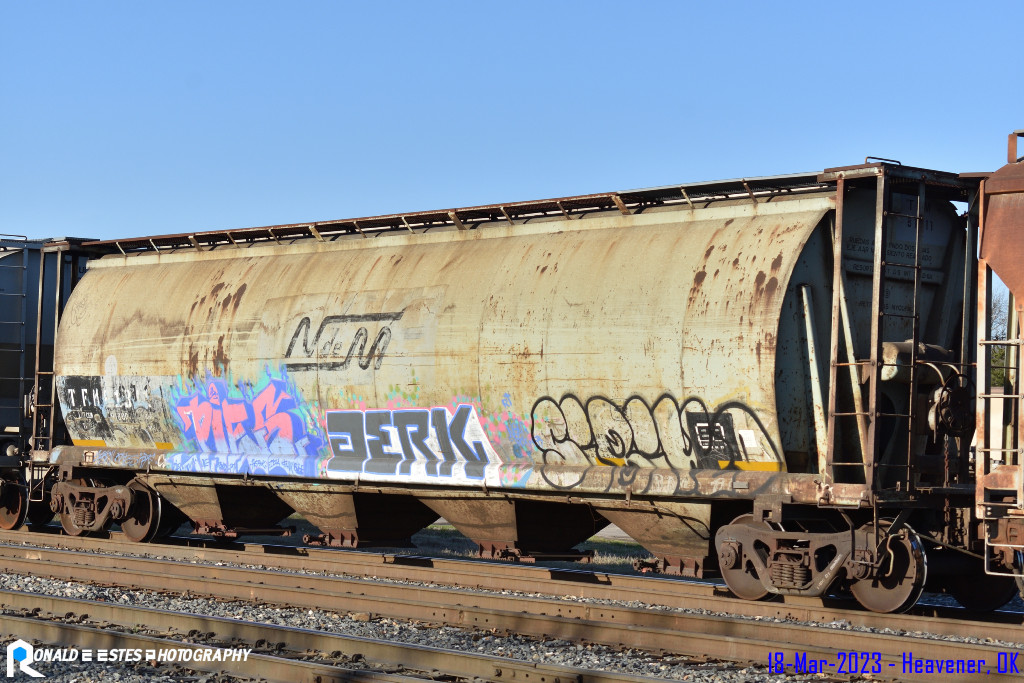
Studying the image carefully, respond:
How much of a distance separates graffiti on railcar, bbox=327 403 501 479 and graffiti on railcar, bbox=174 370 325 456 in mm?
464

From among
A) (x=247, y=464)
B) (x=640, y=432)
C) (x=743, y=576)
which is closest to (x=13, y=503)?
(x=247, y=464)

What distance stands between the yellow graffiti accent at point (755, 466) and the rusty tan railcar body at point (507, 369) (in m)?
0.02

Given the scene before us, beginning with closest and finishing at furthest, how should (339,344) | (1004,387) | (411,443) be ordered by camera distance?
1. (1004,387)
2. (411,443)
3. (339,344)

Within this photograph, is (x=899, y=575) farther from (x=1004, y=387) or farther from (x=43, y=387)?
(x=43, y=387)

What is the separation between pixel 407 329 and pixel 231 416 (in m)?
3.28

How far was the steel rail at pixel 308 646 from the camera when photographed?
7.83m

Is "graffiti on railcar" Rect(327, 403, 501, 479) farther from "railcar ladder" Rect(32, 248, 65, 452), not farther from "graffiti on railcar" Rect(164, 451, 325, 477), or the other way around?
"railcar ladder" Rect(32, 248, 65, 452)

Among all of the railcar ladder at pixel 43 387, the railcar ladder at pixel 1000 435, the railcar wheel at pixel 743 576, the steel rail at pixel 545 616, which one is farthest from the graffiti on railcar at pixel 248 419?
the railcar ladder at pixel 1000 435

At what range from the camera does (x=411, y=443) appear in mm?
13430

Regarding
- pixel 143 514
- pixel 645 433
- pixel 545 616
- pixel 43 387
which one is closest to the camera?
pixel 545 616

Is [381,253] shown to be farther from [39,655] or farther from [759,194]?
[39,655]

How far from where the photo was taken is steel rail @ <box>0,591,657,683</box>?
7828mm

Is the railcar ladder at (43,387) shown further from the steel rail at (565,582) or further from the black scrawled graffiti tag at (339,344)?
the black scrawled graffiti tag at (339,344)

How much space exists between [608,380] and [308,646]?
13.8 ft
